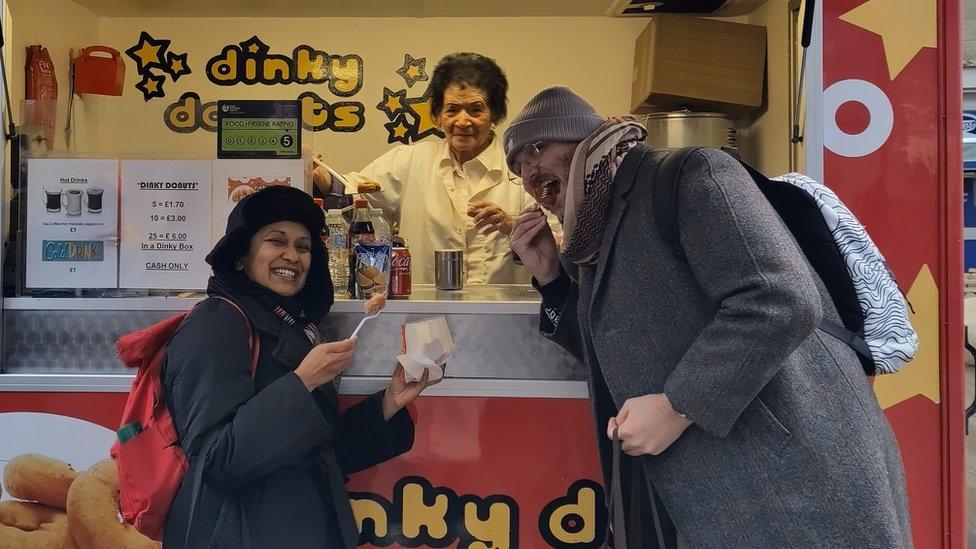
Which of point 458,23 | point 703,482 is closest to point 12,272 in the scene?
point 703,482

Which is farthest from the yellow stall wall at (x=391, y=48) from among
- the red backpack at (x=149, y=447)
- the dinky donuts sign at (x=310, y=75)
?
the red backpack at (x=149, y=447)

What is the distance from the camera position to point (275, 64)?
5.31 m

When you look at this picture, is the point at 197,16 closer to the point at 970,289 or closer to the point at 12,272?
the point at 12,272

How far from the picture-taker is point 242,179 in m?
2.29

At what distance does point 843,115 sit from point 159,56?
15.0 ft

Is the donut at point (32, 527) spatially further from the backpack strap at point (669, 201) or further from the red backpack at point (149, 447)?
the backpack strap at point (669, 201)

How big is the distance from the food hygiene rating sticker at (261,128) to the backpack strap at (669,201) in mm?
1238

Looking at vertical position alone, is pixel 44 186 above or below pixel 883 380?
above

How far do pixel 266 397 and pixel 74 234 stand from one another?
1018mm

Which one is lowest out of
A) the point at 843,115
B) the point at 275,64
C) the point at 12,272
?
the point at 12,272

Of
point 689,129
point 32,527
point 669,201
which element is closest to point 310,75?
point 689,129

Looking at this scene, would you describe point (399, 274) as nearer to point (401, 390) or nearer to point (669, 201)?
point (401, 390)

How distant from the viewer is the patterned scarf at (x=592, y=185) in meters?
1.49

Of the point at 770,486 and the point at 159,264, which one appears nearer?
the point at 770,486
